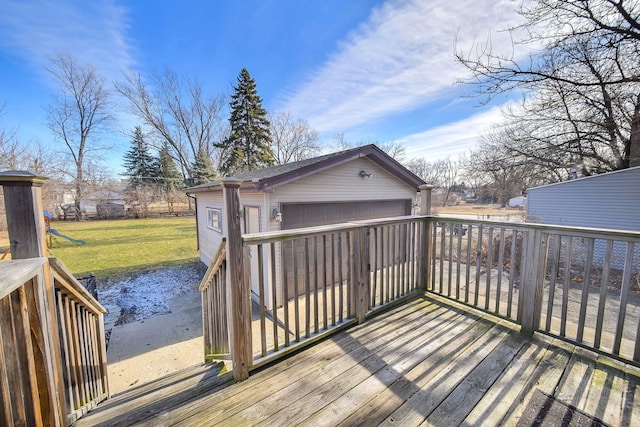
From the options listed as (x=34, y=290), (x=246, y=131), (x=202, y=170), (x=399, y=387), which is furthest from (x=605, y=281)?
(x=202, y=170)

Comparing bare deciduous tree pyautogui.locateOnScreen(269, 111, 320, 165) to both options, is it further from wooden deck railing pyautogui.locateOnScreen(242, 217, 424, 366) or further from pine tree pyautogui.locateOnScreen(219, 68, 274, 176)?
wooden deck railing pyautogui.locateOnScreen(242, 217, 424, 366)

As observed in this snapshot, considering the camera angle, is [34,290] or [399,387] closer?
[34,290]

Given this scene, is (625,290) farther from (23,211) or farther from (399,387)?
(23,211)

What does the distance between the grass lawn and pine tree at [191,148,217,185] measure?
8626mm

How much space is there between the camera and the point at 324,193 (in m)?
→ 5.77

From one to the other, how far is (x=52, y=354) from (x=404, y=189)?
24.9 feet

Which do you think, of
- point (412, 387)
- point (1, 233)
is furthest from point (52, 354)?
point (1, 233)

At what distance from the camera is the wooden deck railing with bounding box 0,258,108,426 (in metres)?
1.00

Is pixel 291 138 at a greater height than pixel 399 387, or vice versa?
pixel 291 138

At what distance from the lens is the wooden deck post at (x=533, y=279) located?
2.25 meters

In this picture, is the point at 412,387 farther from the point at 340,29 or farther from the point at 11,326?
the point at 340,29

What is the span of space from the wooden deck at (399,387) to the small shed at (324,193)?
2.82m

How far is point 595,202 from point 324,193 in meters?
9.05

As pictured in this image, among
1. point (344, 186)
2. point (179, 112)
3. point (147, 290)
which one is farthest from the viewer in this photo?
point (179, 112)
